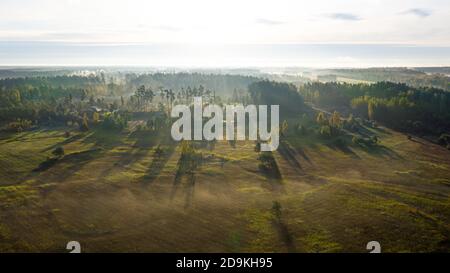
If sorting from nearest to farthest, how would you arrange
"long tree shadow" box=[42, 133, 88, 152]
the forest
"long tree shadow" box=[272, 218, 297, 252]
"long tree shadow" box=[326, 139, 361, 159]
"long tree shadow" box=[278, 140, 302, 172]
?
1. "long tree shadow" box=[272, 218, 297, 252]
2. the forest
3. "long tree shadow" box=[278, 140, 302, 172]
4. "long tree shadow" box=[326, 139, 361, 159]
5. "long tree shadow" box=[42, 133, 88, 152]

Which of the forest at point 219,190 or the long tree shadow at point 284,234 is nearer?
the long tree shadow at point 284,234

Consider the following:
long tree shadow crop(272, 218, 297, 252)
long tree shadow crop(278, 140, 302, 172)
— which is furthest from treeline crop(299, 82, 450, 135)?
long tree shadow crop(272, 218, 297, 252)

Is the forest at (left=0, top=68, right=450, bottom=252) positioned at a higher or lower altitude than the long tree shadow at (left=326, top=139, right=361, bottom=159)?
lower

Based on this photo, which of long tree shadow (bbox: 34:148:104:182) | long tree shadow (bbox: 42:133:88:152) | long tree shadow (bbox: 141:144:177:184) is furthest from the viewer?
long tree shadow (bbox: 42:133:88:152)

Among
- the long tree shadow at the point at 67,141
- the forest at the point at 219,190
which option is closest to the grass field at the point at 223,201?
the forest at the point at 219,190

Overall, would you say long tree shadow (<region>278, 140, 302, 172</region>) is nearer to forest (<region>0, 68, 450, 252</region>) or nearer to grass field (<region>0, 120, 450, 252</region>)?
grass field (<region>0, 120, 450, 252</region>)

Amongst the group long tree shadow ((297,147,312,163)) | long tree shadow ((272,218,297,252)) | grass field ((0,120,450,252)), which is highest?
long tree shadow ((297,147,312,163))

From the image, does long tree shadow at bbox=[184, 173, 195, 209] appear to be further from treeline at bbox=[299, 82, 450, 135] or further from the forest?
treeline at bbox=[299, 82, 450, 135]

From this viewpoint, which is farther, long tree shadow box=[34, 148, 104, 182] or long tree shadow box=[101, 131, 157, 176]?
long tree shadow box=[101, 131, 157, 176]

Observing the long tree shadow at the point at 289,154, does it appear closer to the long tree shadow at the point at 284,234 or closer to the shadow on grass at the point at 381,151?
the shadow on grass at the point at 381,151

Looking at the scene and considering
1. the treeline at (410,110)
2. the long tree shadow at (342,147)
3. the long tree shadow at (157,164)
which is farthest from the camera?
the treeline at (410,110)
